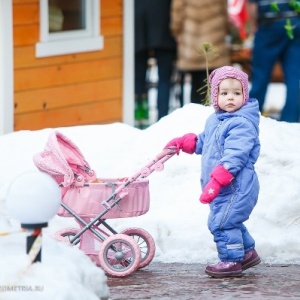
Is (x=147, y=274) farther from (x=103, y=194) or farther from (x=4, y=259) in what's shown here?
(x=4, y=259)

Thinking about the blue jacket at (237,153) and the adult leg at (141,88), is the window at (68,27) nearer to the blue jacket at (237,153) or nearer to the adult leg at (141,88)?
the adult leg at (141,88)

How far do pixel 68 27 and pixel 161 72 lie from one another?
2.34 meters

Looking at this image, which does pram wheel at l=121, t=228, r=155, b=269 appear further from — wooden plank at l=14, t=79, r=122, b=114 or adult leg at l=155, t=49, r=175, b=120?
adult leg at l=155, t=49, r=175, b=120

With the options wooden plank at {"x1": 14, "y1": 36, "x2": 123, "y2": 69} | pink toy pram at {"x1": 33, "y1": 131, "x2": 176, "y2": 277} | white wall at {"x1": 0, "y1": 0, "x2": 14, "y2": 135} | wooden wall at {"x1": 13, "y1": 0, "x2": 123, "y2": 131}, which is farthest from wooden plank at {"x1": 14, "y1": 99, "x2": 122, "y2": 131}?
pink toy pram at {"x1": 33, "y1": 131, "x2": 176, "y2": 277}

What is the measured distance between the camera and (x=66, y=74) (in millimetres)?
11625

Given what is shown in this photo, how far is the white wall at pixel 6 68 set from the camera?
426 inches

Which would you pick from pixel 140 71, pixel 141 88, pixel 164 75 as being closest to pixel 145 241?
pixel 164 75

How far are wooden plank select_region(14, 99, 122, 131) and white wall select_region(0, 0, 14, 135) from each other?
0.55ft

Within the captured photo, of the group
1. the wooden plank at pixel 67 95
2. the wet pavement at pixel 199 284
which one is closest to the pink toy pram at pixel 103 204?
the wet pavement at pixel 199 284

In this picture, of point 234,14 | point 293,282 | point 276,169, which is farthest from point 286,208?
point 234,14

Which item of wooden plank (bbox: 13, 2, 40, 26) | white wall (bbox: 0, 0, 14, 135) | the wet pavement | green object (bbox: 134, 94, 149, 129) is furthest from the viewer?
green object (bbox: 134, 94, 149, 129)

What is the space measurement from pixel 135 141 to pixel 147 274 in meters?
2.43

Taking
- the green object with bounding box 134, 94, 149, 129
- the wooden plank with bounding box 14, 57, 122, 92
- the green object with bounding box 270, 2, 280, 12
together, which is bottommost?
the green object with bounding box 134, 94, 149, 129

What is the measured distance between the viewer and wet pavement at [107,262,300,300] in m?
6.68
